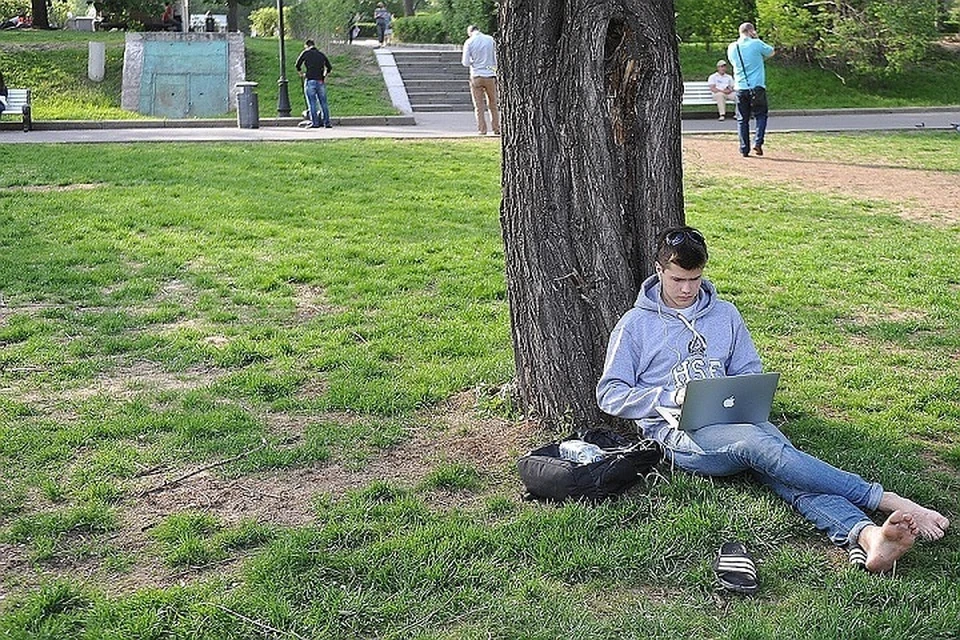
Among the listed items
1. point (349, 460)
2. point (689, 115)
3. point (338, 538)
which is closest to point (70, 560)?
point (338, 538)

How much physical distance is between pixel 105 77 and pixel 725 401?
2457cm

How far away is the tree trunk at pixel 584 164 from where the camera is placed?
5219 millimetres

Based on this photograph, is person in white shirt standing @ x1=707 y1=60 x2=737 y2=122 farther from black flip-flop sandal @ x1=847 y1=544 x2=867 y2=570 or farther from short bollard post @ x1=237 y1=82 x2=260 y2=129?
black flip-flop sandal @ x1=847 y1=544 x2=867 y2=570

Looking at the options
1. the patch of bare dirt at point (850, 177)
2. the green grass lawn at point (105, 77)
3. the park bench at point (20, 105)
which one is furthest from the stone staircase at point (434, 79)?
the patch of bare dirt at point (850, 177)

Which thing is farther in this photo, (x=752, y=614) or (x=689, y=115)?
(x=689, y=115)

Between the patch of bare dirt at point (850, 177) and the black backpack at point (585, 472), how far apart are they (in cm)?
770

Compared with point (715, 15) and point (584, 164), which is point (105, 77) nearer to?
point (715, 15)

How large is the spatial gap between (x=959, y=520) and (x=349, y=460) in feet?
8.53

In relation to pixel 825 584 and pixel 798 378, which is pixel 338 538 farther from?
pixel 798 378

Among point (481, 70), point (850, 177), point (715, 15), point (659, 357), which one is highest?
point (715, 15)

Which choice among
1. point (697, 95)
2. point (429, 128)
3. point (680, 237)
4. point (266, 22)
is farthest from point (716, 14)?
point (680, 237)

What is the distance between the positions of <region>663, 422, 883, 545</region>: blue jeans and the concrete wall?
21.8 m

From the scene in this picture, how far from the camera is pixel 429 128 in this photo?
70.8 ft

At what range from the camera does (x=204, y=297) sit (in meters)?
8.39
